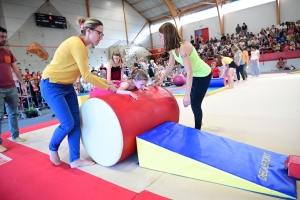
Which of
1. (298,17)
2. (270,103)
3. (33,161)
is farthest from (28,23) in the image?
(298,17)

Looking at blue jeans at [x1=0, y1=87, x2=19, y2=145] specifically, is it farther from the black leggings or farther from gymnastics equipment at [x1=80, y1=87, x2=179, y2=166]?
the black leggings

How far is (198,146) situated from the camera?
5.70 ft

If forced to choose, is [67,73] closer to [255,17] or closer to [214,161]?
[214,161]

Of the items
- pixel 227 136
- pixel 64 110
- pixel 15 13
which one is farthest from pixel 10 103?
pixel 15 13

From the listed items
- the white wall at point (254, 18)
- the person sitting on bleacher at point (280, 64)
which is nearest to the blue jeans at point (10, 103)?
the person sitting on bleacher at point (280, 64)

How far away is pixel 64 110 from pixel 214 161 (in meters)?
1.38

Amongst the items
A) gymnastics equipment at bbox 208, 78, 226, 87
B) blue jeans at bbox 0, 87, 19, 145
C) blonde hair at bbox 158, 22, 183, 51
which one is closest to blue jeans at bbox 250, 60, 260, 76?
gymnastics equipment at bbox 208, 78, 226, 87

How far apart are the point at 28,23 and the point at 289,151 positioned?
13788 mm

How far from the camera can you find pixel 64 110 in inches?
74.1

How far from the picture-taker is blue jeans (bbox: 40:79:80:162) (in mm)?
1882

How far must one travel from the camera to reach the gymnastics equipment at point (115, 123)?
1.85m

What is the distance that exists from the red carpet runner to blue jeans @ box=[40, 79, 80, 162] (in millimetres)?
232

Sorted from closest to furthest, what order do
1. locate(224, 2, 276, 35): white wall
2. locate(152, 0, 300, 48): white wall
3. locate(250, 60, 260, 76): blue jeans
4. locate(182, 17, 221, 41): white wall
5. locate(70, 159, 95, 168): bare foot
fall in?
locate(70, 159, 95, 168): bare foot → locate(250, 60, 260, 76): blue jeans → locate(152, 0, 300, 48): white wall → locate(224, 2, 276, 35): white wall → locate(182, 17, 221, 41): white wall

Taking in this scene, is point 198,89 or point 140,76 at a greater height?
point 140,76
